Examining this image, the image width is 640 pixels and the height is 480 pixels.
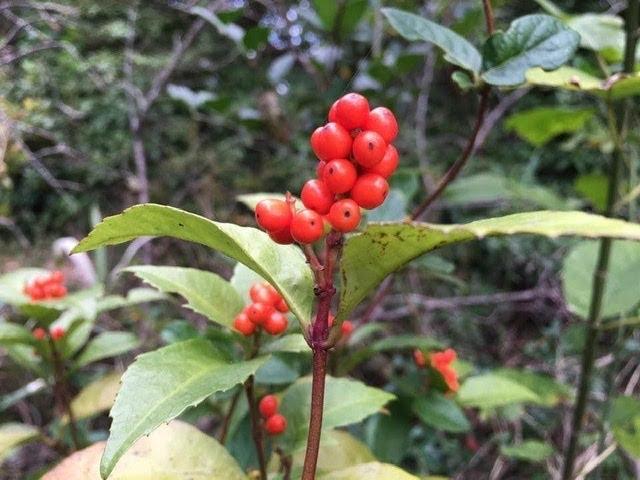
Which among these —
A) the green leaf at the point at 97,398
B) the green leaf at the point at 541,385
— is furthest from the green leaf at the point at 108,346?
the green leaf at the point at 541,385

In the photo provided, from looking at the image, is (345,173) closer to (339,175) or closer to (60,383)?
(339,175)

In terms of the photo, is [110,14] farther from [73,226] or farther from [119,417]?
[119,417]

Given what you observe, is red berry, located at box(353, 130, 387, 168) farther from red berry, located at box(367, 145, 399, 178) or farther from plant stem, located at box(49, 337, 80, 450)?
plant stem, located at box(49, 337, 80, 450)

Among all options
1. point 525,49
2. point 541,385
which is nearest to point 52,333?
point 525,49

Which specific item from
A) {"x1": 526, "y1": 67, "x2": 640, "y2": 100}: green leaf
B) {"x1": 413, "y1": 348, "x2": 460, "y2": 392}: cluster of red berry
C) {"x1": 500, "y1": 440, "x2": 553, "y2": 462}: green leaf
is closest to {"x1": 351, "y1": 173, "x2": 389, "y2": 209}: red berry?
{"x1": 526, "y1": 67, "x2": 640, "y2": 100}: green leaf

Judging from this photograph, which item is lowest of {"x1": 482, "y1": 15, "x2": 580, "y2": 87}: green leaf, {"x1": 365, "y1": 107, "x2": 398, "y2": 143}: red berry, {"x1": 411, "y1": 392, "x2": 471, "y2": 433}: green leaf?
{"x1": 411, "y1": 392, "x2": 471, "y2": 433}: green leaf

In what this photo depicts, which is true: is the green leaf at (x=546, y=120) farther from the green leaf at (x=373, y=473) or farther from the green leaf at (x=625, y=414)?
the green leaf at (x=373, y=473)
